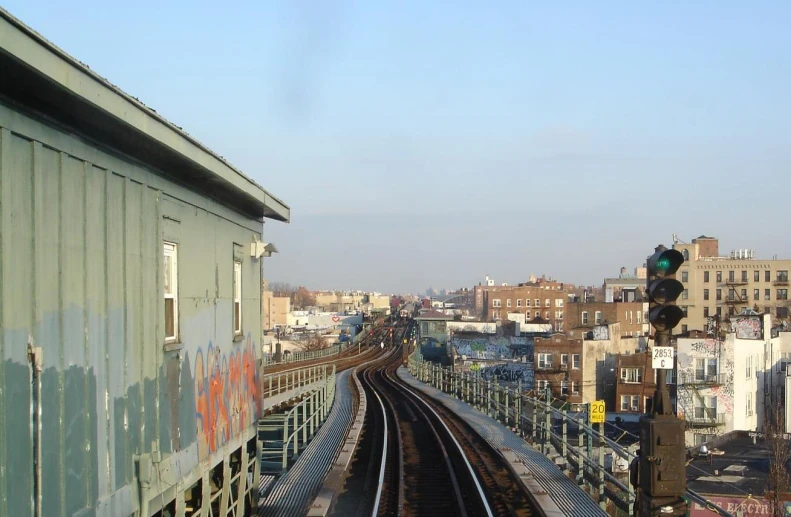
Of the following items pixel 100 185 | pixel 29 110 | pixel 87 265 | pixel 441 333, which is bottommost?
pixel 441 333

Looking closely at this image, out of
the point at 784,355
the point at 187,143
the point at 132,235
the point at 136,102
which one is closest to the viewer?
the point at 136,102

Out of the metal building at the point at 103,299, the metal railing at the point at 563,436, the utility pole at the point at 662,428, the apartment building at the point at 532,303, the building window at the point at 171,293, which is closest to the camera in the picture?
the metal building at the point at 103,299

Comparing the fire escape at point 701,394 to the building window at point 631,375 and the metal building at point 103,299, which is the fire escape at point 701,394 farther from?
the metal building at point 103,299

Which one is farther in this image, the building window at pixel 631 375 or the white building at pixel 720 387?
the building window at pixel 631 375

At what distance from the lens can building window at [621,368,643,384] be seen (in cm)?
5344

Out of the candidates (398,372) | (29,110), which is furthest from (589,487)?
(398,372)

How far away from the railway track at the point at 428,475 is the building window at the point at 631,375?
31822 mm

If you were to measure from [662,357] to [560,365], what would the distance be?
51.6 meters

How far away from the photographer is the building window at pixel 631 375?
53.4 m

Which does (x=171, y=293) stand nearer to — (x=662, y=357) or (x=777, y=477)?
(x=662, y=357)

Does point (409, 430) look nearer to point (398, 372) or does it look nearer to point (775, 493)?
point (775, 493)

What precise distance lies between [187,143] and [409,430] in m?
16.9

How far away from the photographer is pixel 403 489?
552 inches

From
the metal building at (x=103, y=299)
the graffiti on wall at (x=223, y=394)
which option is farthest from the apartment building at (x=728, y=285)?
the metal building at (x=103, y=299)
